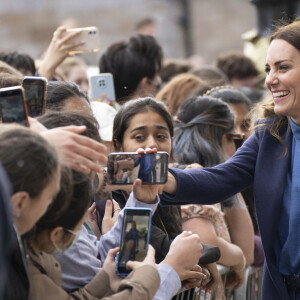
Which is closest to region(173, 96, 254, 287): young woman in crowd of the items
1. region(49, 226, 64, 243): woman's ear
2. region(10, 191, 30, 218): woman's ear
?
region(49, 226, 64, 243): woman's ear

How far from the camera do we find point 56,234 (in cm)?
256

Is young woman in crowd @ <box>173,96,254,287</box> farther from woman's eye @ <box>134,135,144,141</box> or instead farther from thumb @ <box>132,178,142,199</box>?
thumb @ <box>132,178,142,199</box>

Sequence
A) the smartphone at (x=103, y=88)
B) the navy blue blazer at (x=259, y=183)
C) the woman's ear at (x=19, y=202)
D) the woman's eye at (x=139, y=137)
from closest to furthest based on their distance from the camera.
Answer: the woman's ear at (x=19, y=202) < the navy blue blazer at (x=259, y=183) < the woman's eye at (x=139, y=137) < the smartphone at (x=103, y=88)

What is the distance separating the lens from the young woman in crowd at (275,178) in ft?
10.9

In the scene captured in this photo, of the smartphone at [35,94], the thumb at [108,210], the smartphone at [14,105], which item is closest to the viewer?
the smartphone at [14,105]

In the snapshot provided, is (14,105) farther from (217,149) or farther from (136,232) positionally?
(217,149)

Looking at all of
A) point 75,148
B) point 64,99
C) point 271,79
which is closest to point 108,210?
point 64,99

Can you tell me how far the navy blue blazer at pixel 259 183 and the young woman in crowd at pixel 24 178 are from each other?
3.77 ft

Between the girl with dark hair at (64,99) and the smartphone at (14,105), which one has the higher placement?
the smartphone at (14,105)

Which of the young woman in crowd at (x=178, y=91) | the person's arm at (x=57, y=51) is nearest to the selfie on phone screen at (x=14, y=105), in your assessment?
the person's arm at (x=57, y=51)

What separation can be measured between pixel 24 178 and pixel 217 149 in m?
2.30

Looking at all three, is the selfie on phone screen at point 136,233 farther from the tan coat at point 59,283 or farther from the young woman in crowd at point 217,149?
the young woman in crowd at point 217,149

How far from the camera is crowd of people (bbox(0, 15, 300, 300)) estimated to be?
2.28m

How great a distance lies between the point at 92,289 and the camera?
2.72 m
